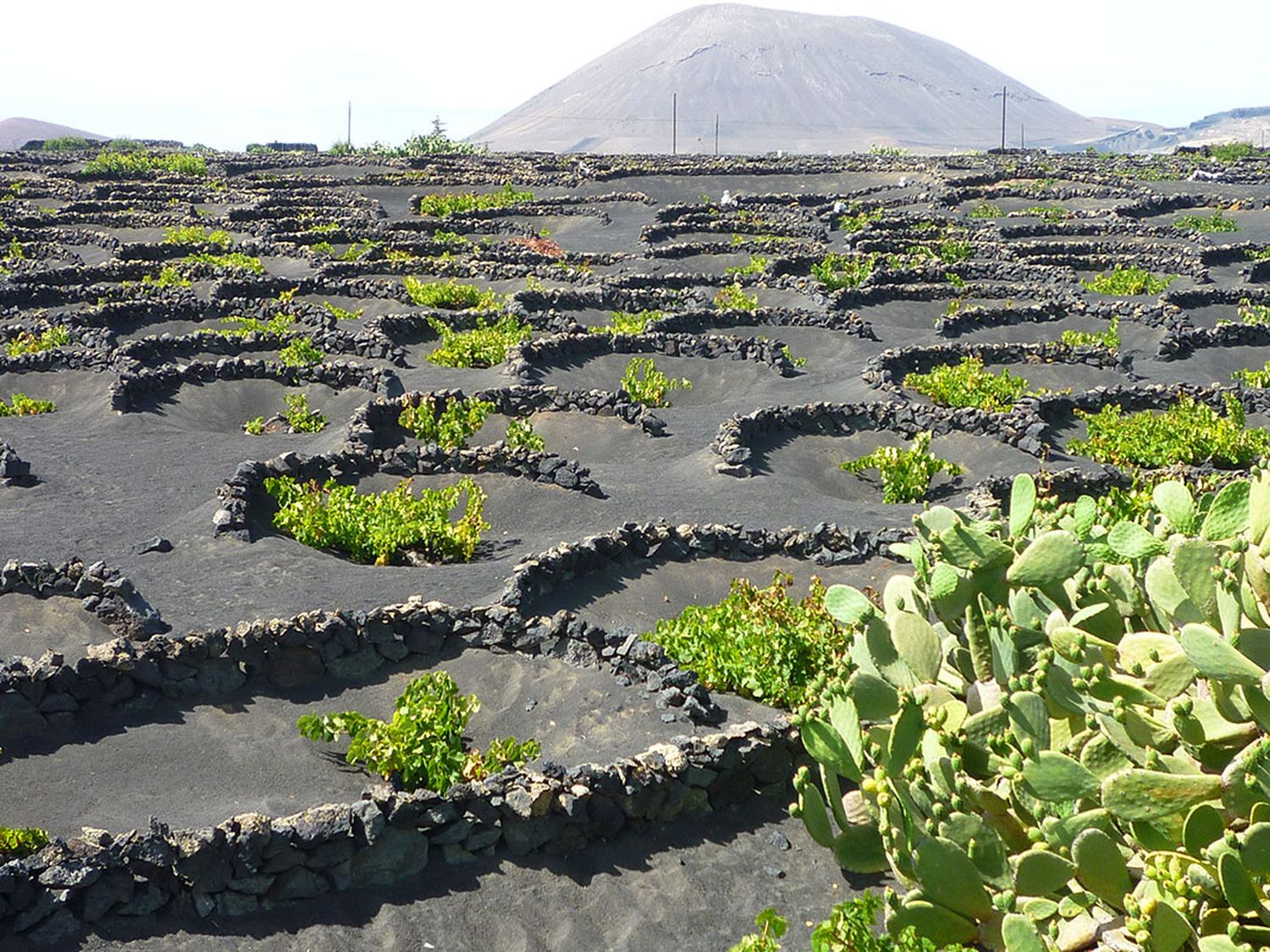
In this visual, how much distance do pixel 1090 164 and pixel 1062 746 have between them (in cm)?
8027

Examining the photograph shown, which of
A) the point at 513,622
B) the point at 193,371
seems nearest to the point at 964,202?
the point at 193,371

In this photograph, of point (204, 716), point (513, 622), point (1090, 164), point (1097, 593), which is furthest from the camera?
point (1090, 164)

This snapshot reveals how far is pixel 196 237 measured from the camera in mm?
41938

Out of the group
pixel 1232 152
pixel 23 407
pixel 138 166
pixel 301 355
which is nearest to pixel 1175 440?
pixel 301 355

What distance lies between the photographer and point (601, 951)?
7.88 metres

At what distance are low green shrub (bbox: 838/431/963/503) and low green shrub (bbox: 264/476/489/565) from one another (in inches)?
238

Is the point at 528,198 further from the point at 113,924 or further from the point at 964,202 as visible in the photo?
the point at 113,924

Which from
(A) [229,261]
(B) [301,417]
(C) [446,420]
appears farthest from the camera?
(A) [229,261]

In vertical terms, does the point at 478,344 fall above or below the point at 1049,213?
below

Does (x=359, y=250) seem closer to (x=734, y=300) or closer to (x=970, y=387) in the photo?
(x=734, y=300)

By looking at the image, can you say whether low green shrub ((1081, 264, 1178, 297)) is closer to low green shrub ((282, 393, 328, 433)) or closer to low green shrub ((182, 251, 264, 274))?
Answer: low green shrub ((282, 393, 328, 433))

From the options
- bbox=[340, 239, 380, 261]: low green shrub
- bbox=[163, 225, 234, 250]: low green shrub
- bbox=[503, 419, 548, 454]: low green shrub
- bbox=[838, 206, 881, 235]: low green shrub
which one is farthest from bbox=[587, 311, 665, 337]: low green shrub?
bbox=[838, 206, 881, 235]: low green shrub

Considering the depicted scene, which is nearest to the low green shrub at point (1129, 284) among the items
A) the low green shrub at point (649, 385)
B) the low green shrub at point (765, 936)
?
the low green shrub at point (649, 385)

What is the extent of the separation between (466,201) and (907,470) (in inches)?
1575
